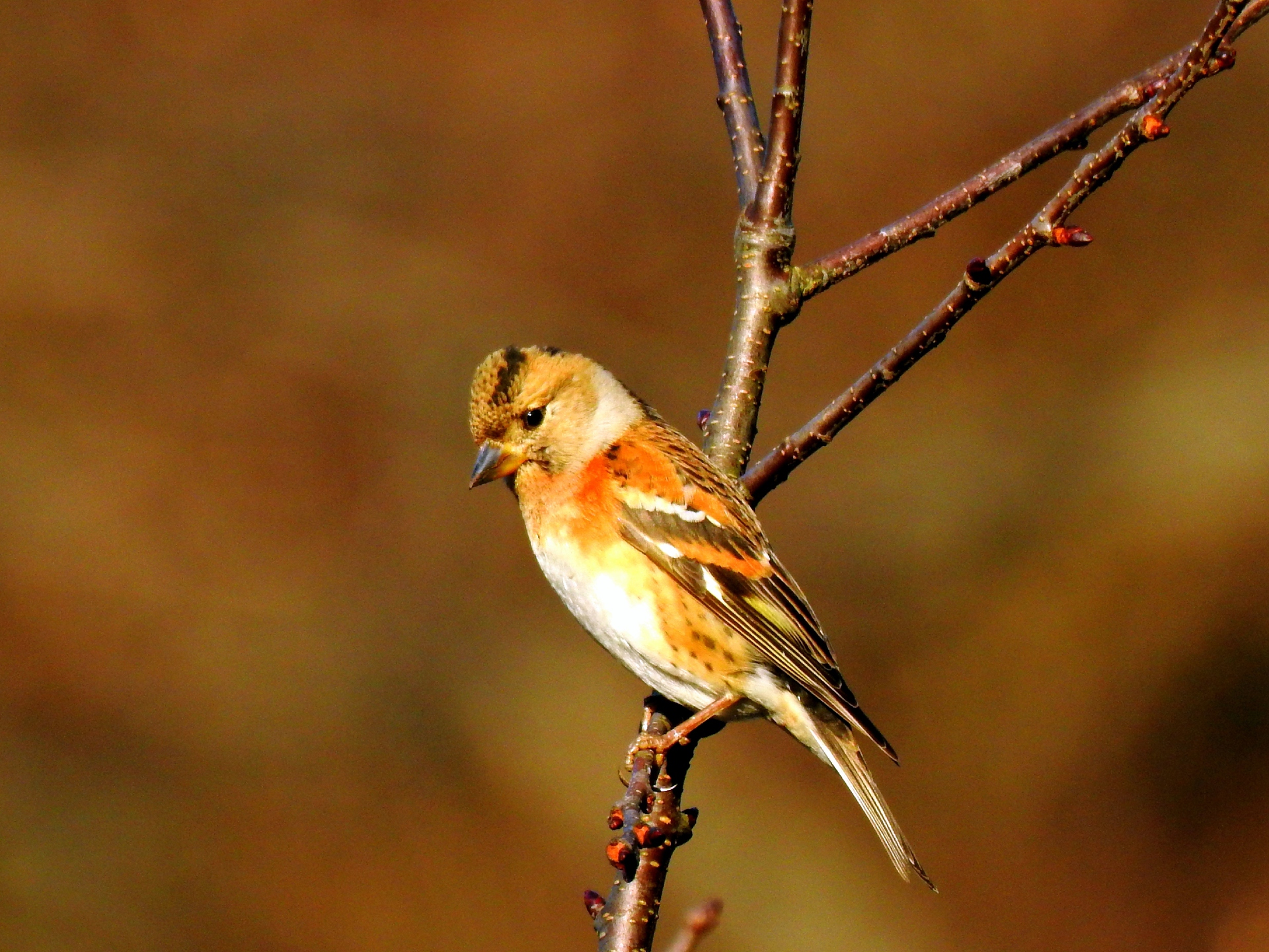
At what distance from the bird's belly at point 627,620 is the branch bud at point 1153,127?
200 cm

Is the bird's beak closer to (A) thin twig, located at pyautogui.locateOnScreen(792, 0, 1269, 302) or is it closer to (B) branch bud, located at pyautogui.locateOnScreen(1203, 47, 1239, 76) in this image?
(A) thin twig, located at pyautogui.locateOnScreen(792, 0, 1269, 302)

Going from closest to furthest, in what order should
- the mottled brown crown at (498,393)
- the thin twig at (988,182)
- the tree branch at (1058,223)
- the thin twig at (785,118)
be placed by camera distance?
the tree branch at (1058,223) < the thin twig at (988,182) < the thin twig at (785,118) < the mottled brown crown at (498,393)

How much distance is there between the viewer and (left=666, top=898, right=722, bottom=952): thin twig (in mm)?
2260

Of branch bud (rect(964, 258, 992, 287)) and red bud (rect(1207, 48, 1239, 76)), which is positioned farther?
branch bud (rect(964, 258, 992, 287))

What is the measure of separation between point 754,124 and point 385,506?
718 cm

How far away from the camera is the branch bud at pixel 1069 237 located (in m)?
3.12

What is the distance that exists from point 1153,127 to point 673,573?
2.00 metres

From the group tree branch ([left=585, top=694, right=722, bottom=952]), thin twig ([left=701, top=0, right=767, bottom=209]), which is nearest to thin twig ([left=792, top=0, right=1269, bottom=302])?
thin twig ([left=701, top=0, right=767, bottom=209])

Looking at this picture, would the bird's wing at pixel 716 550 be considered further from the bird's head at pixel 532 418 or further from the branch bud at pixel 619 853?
the branch bud at pixel 619 853

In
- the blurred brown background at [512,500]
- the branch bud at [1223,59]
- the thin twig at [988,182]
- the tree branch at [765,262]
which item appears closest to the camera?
the branch bud at [1223,59]

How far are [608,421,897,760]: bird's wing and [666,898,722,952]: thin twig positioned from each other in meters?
1.84

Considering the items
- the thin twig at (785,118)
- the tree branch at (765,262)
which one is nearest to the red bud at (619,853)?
the tree branch at (765,262)

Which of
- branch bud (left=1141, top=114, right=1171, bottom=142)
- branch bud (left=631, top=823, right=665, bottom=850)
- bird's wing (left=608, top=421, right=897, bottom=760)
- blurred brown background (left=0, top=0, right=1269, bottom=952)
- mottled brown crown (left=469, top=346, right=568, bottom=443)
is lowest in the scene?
branch bud (left=631, top=823, right=665, bottom=850)

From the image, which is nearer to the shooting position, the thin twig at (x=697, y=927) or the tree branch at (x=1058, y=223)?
the thin twig at (x=697, y=927)
